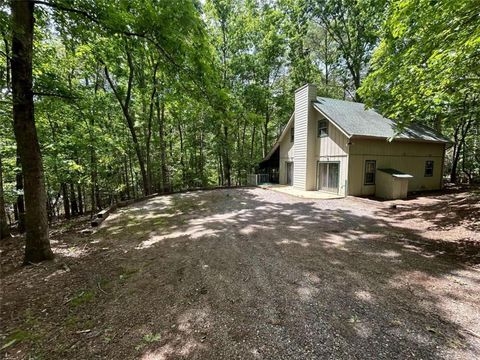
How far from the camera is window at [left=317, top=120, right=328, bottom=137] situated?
12281 mm

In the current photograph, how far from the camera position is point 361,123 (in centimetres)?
1188

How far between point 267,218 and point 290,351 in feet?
17.4

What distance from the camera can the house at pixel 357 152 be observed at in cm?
1082

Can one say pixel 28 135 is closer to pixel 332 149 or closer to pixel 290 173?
pixel 332 149

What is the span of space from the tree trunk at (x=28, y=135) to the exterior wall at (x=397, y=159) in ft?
37.2

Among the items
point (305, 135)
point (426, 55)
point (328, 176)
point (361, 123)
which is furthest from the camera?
point (305, 135)

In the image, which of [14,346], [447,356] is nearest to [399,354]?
[447,356]

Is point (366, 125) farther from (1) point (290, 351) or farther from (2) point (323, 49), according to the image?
(2) point (323, 49)

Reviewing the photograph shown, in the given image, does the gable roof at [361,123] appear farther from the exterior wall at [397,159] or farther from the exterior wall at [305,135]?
the exterior wall at [305,135]

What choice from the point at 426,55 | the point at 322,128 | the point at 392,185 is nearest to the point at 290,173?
the point at 322,128

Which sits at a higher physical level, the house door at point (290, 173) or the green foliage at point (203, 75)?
the green foliage at point (203, 75)

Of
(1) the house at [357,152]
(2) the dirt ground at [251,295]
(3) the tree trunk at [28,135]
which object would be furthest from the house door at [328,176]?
(3) the tree trunk at [28,135]

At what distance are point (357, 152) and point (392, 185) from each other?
2192 millimetres

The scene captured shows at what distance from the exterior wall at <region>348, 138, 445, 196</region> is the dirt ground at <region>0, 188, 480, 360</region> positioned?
501 centimetres
